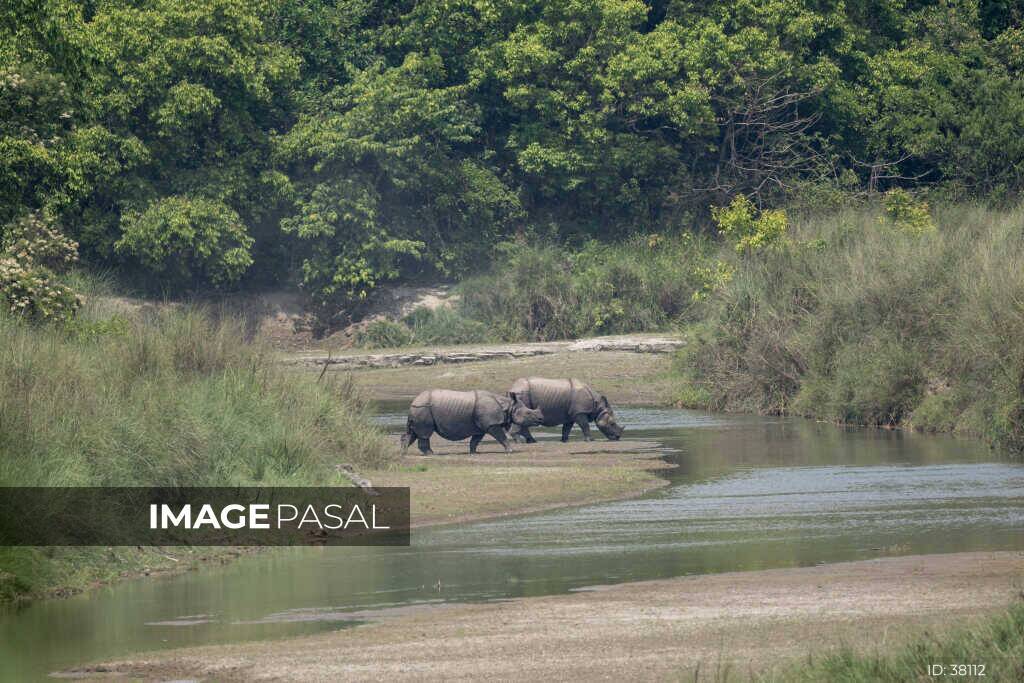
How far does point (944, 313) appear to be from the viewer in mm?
31188

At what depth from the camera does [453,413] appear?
87.1 feet

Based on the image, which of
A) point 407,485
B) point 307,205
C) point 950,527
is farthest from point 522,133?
point 950,527

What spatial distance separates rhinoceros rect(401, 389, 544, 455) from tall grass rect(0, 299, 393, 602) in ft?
5.75

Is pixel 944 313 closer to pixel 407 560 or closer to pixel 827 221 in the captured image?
pixel 827 221

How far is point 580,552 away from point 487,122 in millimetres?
41397

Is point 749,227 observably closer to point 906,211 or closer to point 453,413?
point 906,211

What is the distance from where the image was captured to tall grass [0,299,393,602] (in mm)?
16859

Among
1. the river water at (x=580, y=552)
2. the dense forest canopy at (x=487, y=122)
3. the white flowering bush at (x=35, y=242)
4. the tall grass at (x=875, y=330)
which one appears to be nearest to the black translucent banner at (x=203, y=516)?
the river water at (x=580, y=552)

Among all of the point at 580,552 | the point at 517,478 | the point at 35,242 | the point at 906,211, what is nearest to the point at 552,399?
the point at 517,478

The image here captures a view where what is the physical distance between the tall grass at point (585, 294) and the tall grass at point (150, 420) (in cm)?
2488

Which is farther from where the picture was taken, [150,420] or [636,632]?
[150,420]

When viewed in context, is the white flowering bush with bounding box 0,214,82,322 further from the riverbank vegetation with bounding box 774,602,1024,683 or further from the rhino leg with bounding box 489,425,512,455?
the riverbank vegetation with bounding box 774,602,1024,683

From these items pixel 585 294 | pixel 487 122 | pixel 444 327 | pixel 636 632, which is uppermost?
pixel 487 122

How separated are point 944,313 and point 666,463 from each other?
844 cm
